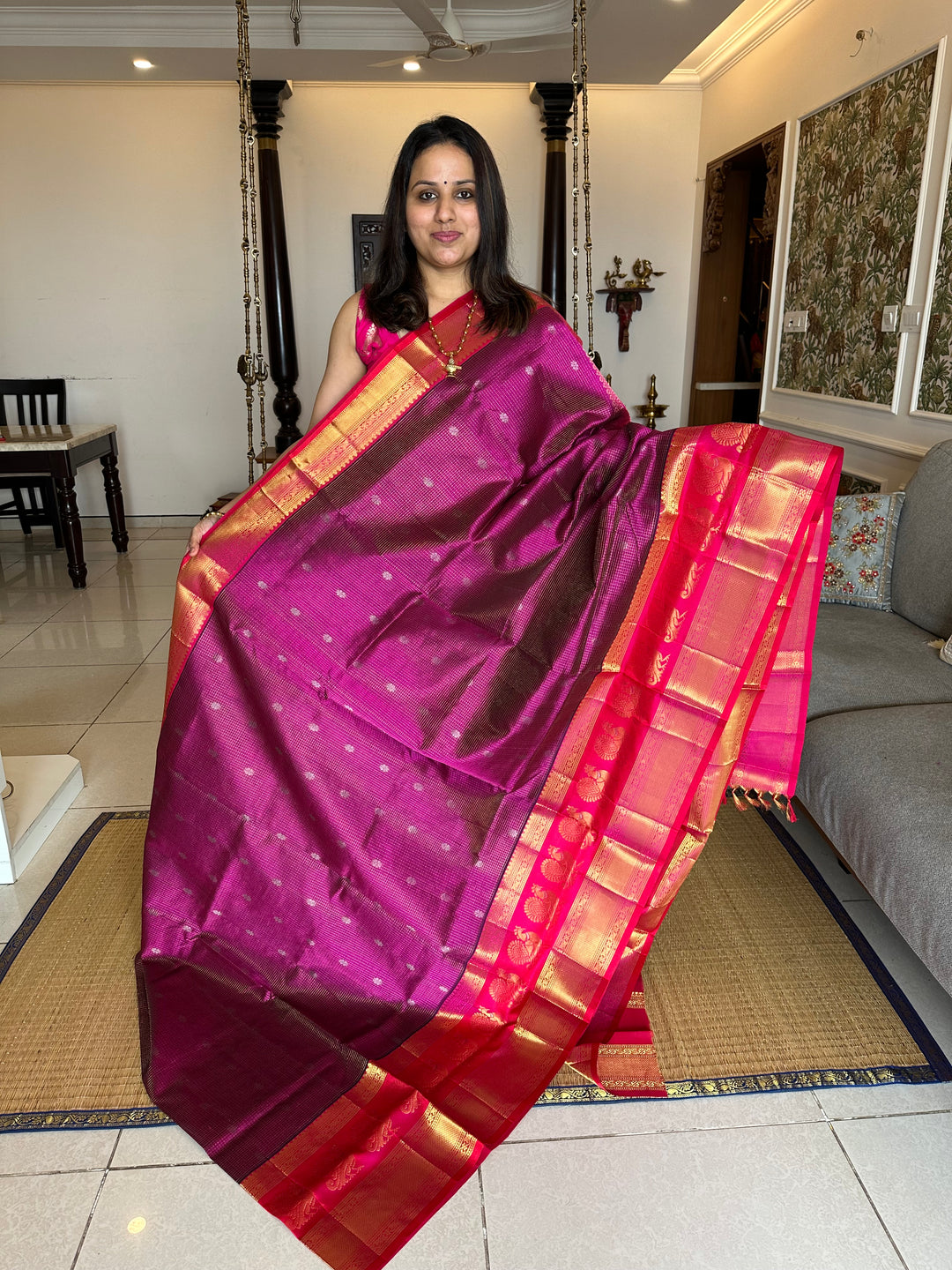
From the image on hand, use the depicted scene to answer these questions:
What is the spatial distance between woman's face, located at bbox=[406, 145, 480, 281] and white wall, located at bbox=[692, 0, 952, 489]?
1.77 meters

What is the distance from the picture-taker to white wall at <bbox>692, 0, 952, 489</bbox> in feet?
9.09

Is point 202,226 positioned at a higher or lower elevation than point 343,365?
higher

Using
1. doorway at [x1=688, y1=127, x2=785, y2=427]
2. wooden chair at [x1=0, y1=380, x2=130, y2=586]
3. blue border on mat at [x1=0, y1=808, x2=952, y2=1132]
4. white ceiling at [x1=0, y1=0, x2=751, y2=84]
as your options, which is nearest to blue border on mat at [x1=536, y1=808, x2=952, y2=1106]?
blue border on mat at [x1=0, y1=808, x2=952, y2=1132]

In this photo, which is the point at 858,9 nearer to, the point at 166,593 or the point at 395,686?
the point at 395,686

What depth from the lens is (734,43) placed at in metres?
4.36

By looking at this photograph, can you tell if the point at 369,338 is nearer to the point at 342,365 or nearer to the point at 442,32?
the point at 342,365

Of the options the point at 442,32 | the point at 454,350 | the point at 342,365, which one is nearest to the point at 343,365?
the point at 342,365

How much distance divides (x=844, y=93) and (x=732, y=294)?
70.6 inches

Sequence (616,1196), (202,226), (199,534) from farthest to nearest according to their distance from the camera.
Answer: (202,226) < (199,534) < (616,1196)

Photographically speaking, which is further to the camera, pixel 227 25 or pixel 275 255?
pixel 275 255

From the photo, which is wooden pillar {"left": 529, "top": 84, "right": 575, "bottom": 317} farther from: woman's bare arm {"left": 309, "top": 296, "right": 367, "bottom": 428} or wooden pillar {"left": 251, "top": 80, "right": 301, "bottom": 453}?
woman's bare arm {"left": 309, "top": 296, "right": 367, "bottom": 428}

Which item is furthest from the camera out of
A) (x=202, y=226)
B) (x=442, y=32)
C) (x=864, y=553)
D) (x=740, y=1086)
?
(x=202, y=226)

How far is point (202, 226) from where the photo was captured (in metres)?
5.04

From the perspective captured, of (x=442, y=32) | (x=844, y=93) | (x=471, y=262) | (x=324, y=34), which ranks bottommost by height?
(x=471, y=262)
